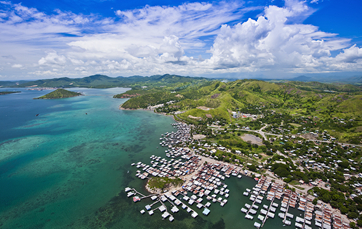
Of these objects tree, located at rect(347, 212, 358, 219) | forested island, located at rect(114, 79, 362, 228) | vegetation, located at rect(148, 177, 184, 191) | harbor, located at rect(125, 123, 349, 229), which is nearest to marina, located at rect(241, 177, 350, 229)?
harbor, located at rect(125, 123, 349, 229)

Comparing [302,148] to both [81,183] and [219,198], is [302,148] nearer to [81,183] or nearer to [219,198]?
[219,198]

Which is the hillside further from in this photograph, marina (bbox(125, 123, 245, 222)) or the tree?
the tree

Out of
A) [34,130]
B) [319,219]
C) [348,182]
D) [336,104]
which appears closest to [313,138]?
[348,182]

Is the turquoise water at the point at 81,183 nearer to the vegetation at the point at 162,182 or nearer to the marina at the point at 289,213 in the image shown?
the marina at the point at 289,213

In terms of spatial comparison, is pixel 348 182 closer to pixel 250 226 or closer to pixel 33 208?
pixel 250 226

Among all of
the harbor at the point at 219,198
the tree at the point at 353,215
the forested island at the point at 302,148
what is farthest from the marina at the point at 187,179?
the tree at the point at 353,215

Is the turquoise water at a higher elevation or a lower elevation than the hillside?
lower

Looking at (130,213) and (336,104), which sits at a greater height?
(336,104)

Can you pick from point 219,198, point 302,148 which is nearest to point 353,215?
point 219,198
